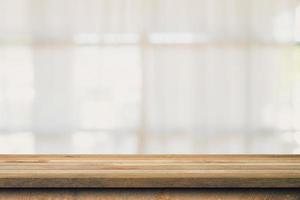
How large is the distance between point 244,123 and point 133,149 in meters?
0.55

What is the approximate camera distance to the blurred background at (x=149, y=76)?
5.89 feet

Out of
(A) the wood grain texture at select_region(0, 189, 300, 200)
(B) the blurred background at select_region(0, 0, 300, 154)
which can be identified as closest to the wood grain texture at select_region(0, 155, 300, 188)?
(A) the wood grain texture at select_region(0, 189, 300, 200)

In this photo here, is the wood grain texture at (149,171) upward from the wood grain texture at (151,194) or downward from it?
upward

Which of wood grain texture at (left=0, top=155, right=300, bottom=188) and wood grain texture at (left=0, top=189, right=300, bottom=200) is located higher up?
wood grain texture at (left=0, top=155, right=300, bottom=188)

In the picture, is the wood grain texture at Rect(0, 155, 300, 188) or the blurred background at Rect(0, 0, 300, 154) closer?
the wood grain texture at Rect(0, 155, 300, 188)

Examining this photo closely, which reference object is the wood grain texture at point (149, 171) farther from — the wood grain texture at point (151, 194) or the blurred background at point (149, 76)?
the blurred background at point (149, 76)

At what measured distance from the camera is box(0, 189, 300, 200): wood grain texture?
574 mm

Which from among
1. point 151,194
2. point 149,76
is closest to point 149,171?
point 151,194

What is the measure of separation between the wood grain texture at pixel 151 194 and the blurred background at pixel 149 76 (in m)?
1.16

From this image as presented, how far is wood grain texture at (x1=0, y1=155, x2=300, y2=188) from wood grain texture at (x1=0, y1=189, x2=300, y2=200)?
0.01 meters

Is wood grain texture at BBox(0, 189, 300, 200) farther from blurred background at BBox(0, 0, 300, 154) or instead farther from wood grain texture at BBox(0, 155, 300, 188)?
blurred background at BBox(0, 0, 300, 154)

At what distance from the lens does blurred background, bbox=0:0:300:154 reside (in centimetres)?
179

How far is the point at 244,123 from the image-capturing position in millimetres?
1824

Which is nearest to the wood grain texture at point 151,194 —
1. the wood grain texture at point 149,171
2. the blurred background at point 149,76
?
the wood grain texture at point 149,171
